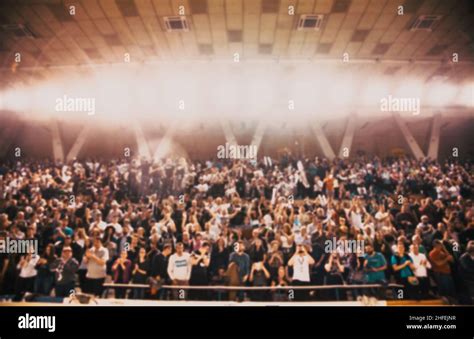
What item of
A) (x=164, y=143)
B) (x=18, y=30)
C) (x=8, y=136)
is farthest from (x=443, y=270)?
(x=8, y=136)

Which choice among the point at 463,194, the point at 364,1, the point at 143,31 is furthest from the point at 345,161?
the point at 143,31

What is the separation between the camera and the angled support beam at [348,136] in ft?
38.4

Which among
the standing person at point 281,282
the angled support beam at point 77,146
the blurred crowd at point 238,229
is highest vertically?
the angled support beam at point 77,146

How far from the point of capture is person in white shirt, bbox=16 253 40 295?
6.10 metres

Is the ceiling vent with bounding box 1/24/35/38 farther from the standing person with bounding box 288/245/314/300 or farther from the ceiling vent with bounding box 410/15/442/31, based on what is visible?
the ceiling vent with bounding box 410/15/442/31

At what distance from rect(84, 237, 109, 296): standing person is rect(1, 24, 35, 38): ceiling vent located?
22.9ft

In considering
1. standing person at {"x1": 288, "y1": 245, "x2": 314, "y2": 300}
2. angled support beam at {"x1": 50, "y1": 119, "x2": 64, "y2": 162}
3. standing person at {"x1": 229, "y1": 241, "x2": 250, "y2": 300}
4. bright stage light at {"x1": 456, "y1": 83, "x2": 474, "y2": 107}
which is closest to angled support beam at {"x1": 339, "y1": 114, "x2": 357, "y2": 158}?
bright stage light at {"x1": 456, "y1": 83, "x2": 474, "y2": 107}

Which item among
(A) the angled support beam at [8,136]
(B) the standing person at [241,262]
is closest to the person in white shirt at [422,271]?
(B) the standing person at [241,262]

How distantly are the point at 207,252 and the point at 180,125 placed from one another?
6.96 metres

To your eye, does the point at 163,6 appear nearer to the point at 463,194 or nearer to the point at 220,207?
the point at 220,207

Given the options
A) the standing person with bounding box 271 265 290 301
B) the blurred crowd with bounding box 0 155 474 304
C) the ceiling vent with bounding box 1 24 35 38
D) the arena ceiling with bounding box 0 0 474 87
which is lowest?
the standing person with bounding box 271 265 290 301

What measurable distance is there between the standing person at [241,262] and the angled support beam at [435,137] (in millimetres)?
8936

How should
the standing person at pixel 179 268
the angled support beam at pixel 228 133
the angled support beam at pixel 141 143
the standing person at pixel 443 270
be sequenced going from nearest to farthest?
1. the standing person at pixel 443 270
2. the standing person at pixel 179 268
3. the angled support beam at pixel 228 133
4. the angled support beam at pixel 141 143

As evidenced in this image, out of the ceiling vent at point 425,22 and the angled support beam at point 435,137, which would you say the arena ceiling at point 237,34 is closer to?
the ceiling vent at point 425,22
